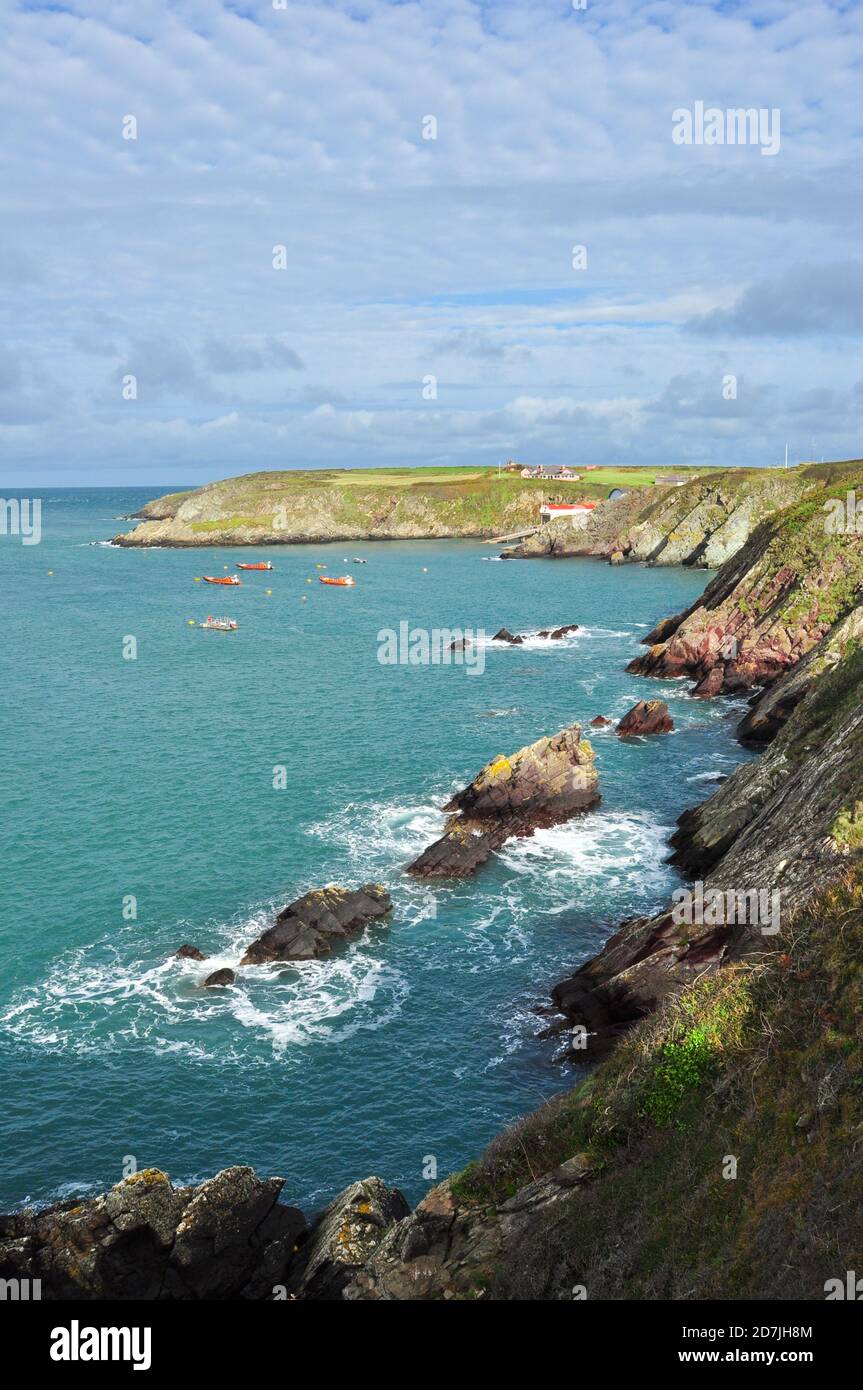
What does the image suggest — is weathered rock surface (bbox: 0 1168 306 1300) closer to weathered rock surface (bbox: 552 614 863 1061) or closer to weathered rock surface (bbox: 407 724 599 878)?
weathered rock surface (bbox: 552 614 863 1061)

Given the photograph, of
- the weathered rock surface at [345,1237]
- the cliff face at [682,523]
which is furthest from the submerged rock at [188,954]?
the cliff face at [682,523]

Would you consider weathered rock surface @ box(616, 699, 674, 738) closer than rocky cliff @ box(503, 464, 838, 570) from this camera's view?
Yes

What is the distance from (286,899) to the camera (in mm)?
45406

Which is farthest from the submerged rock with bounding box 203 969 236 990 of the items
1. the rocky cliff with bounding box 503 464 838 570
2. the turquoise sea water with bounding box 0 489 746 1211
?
the rocky cliff with bounding box 503 464 838 570

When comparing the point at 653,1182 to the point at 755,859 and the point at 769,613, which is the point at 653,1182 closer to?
the point at 755,859

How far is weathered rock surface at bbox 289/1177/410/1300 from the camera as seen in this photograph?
74.4 ft

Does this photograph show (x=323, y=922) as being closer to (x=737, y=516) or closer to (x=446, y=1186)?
(x=446, y=1186)

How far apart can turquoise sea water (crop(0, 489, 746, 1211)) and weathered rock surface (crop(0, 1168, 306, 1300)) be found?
346 cm

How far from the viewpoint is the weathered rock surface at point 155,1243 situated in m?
23.4

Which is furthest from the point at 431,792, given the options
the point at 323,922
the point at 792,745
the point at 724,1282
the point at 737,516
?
the point at 737,516

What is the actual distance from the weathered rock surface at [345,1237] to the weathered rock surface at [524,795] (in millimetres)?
24641

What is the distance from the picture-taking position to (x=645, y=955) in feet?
116

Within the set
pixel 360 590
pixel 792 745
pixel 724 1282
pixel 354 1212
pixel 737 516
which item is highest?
pixel 737 516

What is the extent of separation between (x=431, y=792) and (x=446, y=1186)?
36.5 m
